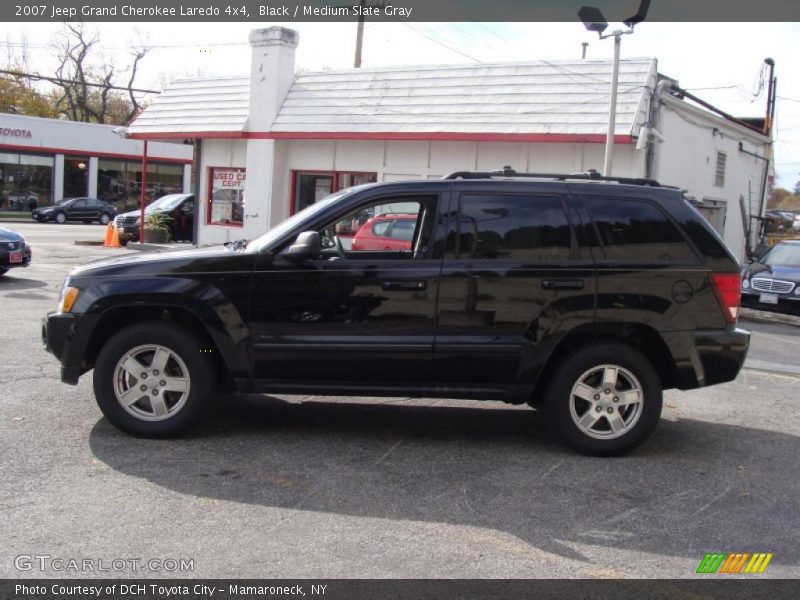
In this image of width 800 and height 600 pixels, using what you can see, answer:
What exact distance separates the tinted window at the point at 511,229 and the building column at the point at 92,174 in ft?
132

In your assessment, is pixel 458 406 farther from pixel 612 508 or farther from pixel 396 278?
pixel 612 508

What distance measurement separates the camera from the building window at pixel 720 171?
63.1 ft

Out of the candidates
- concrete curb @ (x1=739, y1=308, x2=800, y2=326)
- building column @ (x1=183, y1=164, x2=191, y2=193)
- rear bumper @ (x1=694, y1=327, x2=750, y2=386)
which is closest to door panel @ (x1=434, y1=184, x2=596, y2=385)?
rear bumper @ (x1=694, y1=327, x2=750, y2=386)

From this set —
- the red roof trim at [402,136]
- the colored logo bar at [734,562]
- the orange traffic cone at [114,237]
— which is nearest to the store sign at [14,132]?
the orange traffic cone at [114,237]

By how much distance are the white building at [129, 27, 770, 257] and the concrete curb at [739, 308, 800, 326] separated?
3258 mm

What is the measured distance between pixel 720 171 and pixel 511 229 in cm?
1571

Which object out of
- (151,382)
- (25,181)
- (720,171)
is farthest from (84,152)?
(151,382)

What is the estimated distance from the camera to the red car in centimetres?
610

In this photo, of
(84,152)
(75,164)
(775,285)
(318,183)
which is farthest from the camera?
(75,164)

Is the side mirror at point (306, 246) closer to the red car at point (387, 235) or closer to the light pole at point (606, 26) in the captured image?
the red car at point (387, 235)

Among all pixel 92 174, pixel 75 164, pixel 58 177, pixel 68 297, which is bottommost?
pixel 68 297

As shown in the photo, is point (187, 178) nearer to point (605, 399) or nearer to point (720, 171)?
point (720, 171)

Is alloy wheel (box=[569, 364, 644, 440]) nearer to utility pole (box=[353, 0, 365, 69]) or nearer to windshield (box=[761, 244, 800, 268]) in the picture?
windshield (box=[761, 244, 800, 268])

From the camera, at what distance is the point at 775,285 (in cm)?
1411
